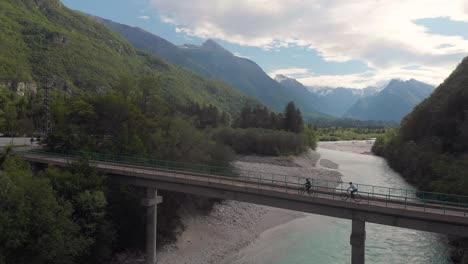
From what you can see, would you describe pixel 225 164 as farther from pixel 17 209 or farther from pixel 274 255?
pixel 17 209

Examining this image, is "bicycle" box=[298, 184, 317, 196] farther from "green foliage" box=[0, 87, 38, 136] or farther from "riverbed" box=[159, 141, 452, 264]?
"green foliage" box=[0, 87, 38, 136]

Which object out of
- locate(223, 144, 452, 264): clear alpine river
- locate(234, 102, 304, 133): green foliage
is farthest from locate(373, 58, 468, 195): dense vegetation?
locate(234, 102, 304, 133): green foliage

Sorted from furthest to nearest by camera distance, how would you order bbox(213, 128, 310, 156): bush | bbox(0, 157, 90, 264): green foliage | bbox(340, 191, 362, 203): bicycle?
bbox(213, 128, 310, 156): bush < bbox(340, 191, 362, 203): bicycle < bbox(0, 157, 90, 264): green foliage

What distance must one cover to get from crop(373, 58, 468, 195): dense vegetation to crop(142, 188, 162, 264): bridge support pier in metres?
35.3

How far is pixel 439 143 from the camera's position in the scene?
68.1m

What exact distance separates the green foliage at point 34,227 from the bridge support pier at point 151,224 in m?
7.23

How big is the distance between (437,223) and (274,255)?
1671 centimetres

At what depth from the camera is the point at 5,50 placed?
14475 cm

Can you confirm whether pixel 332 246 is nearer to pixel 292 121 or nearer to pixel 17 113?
pixel 17 113

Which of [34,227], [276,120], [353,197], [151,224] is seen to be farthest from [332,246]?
[276,120]

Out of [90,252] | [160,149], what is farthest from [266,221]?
[90,252]

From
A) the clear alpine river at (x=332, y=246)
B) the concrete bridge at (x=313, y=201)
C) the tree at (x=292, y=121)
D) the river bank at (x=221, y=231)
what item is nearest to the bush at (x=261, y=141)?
the tree at (x=292, y=121)

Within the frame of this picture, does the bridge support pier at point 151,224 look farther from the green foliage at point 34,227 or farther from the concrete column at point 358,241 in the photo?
the concrete column at point 358,241

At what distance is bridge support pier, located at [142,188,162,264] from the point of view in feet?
107
